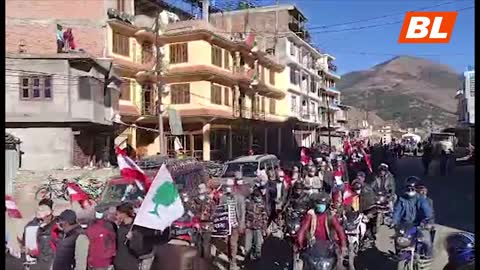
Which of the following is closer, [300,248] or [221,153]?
[300,248]

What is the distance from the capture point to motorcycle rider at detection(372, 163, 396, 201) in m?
7.50

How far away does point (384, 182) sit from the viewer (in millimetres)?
7664

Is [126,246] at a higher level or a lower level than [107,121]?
lower

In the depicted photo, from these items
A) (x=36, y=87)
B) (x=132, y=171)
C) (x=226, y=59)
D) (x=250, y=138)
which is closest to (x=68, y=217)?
(x=132, y=171)

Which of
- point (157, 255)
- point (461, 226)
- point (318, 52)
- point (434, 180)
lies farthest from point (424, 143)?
point (157, 255)

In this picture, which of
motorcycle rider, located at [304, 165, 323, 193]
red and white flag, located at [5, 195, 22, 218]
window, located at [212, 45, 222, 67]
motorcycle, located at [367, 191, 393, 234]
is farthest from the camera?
window, located at [212, 45, 222, 67]

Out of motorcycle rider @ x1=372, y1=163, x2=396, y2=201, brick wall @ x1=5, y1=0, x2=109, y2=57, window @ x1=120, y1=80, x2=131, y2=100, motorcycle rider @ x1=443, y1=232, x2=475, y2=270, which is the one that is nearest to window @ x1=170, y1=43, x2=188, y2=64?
window @ x1=120, y1=80, x2=131, y2=100

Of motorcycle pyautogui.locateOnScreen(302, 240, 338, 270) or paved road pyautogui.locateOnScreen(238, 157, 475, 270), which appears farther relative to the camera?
paved road pyautogui.locateOnScreen(238, 157, 475, 270)

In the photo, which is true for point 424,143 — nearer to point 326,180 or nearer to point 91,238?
point 326,180

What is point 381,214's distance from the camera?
23.1ft

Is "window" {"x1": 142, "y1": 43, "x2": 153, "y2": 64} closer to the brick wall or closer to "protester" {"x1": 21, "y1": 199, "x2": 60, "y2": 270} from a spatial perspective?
the brick wall

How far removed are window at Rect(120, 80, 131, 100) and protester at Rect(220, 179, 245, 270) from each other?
438 centimetres

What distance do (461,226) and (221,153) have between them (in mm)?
3779

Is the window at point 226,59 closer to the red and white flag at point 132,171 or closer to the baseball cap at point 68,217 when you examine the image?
the red and white flag at point 132,171
